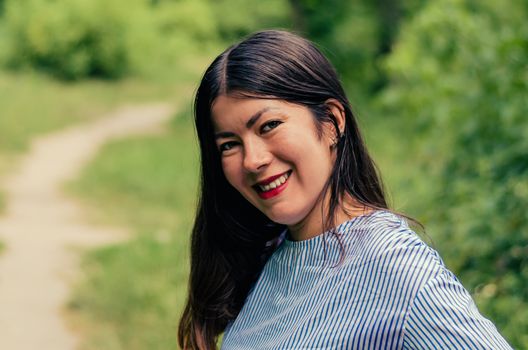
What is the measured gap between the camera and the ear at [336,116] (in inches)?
62.9

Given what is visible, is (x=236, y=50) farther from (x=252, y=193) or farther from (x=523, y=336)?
(x=523, y=336)

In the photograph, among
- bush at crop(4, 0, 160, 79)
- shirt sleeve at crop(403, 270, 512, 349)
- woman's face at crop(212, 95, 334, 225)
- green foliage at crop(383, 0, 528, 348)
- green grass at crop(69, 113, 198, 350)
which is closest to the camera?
shirt sleeve at crop(403, 270, 512, 349)

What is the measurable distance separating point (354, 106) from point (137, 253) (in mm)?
5886

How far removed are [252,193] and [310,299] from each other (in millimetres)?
252

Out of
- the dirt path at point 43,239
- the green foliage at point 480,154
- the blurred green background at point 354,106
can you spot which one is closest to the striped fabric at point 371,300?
the blurred green background at point 354,106

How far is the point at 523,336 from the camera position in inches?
119

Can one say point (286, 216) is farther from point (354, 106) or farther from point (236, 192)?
point (354, 106)

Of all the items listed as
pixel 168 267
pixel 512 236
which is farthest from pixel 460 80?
pixel 168 267

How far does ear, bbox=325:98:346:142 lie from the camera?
160cm

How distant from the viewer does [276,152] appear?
1511 mm

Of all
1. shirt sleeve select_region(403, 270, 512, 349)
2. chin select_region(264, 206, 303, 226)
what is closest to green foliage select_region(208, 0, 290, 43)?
chin select_region(264, 206, 303, 226)

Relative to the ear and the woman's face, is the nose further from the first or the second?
the ear

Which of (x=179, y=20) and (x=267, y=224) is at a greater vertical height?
(x=267, y=224)

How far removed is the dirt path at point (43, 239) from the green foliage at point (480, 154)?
269 centimetres
